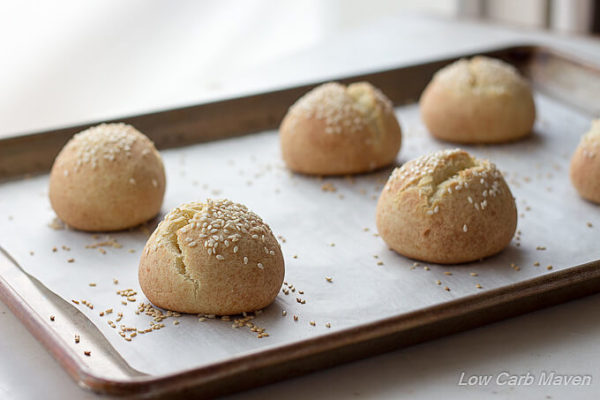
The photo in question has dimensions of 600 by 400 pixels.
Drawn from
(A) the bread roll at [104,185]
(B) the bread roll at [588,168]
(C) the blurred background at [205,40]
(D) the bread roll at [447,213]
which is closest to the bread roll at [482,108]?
(B) the bread roll at [588,168]

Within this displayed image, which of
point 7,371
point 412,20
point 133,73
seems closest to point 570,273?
point 7,371

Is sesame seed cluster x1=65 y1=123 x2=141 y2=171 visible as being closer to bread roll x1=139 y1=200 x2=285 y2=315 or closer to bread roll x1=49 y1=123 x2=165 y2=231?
bread roll x1=49 y1=123 x2=165 y2=231

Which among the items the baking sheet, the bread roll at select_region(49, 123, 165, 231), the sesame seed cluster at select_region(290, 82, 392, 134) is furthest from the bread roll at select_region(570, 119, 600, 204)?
the bread roll at select_region(49, 123, 165, 231)

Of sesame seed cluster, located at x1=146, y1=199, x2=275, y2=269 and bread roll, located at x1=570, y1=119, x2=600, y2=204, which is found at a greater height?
sesame seed cluster, located at x1=146, y1=199, x2=275, y2=269

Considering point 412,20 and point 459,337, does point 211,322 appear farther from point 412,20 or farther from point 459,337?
point 412,20

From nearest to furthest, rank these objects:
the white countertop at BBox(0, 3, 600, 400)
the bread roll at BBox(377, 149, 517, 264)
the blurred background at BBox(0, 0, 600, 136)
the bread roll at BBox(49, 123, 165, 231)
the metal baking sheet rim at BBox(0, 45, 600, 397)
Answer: the metal baking sheet rim at BBox(0, 45, 600, 397), the white countertop at BBox(0, 3, 600, 400), the bread roll at BBox(377, 149, 517, 264), the bread roll at BBox(49, 123, 165, 231), the blurred background at BBox(0, 0, 600, 136)

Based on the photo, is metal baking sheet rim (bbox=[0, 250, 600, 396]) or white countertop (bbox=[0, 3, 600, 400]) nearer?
metal baking sheet rim (bbox=[0, 250, 600, 396])

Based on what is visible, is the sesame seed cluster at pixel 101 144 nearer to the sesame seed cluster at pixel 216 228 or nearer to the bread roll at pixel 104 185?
the bread roll at pixel 104 185

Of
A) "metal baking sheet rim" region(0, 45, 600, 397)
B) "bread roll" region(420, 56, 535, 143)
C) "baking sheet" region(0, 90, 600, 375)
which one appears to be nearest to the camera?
"metal baking sheet rim" region(0, 45, 600, 397)
